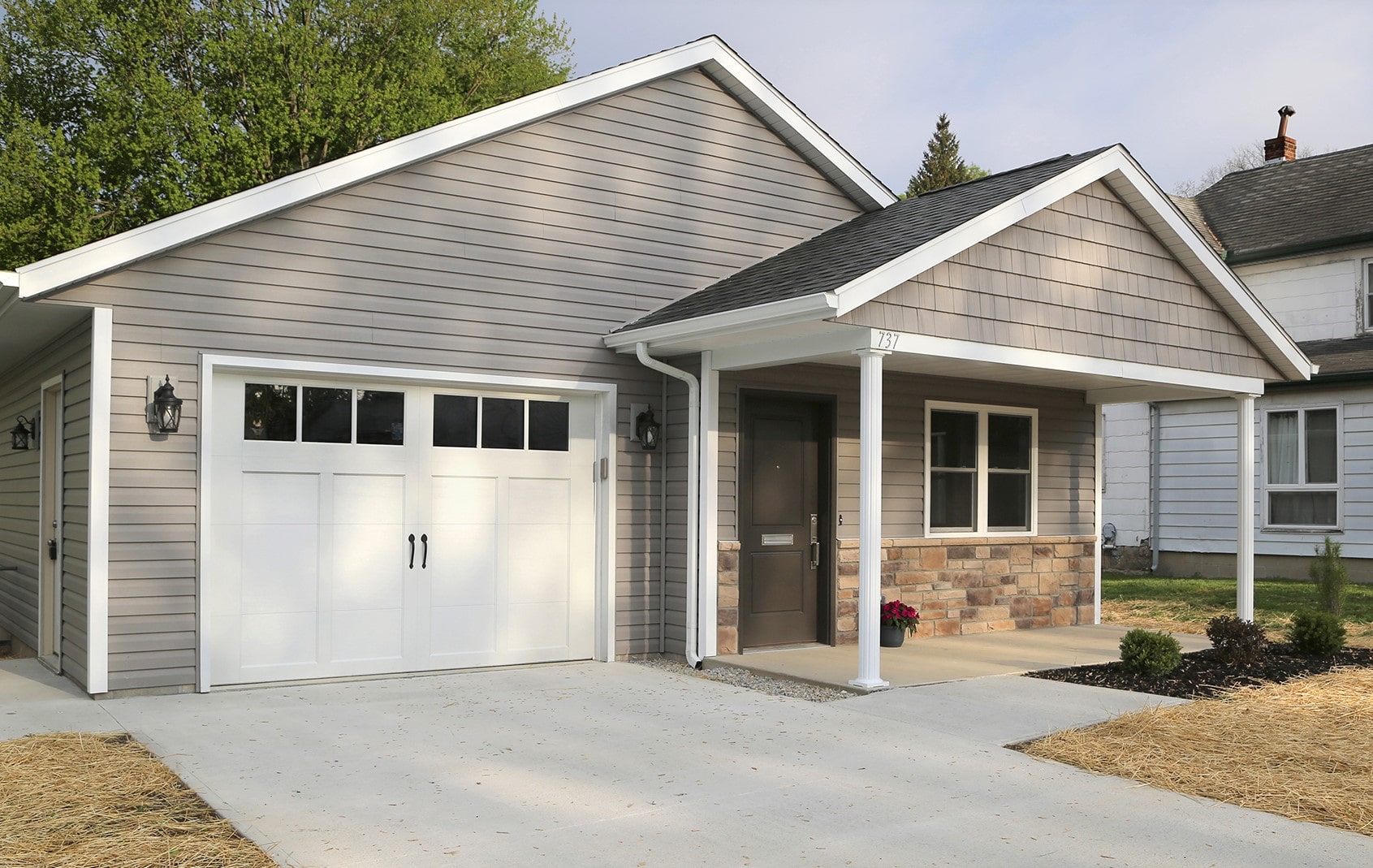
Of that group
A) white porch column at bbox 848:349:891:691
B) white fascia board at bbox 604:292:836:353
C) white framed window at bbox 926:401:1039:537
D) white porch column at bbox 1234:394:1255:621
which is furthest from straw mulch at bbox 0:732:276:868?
white porch column at bbox 1234:394:1255:621

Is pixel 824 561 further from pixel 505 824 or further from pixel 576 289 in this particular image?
pixel 505 824

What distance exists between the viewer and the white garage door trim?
733 centimetres

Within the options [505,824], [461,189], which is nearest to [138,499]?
[461,189]

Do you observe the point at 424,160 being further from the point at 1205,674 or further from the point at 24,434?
the point at 1205,674

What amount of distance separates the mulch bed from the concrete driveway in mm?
342

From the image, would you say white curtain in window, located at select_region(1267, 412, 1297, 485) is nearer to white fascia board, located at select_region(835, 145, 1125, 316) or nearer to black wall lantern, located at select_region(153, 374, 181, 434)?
white fascia board, located at select_region(835, 145, 1125, 316)

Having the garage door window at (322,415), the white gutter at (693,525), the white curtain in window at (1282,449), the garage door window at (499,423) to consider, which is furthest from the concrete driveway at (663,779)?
the white curtain in window at (1282,449)

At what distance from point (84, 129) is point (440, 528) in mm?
16932

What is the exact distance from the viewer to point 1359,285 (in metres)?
15.5

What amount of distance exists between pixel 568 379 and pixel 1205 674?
5.17 meters

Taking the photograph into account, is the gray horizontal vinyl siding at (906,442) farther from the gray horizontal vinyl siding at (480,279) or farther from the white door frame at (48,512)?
the white door frame at (48,512)

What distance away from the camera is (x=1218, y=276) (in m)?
9.44

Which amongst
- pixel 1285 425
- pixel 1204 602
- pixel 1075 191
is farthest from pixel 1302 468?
pixel 1075 191

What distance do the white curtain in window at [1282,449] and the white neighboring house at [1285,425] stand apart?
0.05 feet
